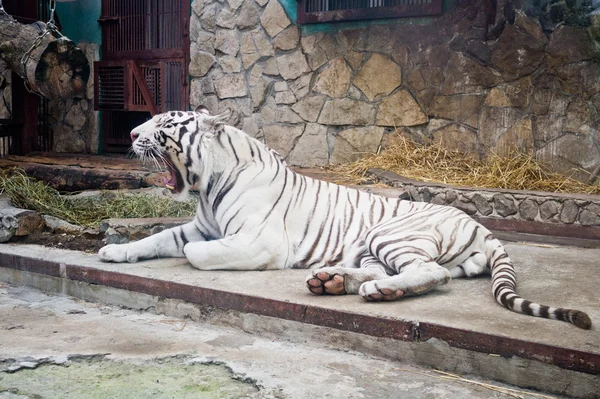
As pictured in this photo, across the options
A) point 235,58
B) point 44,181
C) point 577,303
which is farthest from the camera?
point 235,58

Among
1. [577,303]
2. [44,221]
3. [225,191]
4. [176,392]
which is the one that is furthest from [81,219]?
[577,303]

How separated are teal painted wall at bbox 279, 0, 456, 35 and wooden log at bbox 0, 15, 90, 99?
140 inches

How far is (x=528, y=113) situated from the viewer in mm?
7688

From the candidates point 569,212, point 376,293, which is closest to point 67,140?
point 569,212

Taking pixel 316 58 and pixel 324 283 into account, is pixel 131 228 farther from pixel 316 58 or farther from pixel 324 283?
pixel 316 58

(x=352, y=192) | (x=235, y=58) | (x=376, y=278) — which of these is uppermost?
(x=235, y=58)

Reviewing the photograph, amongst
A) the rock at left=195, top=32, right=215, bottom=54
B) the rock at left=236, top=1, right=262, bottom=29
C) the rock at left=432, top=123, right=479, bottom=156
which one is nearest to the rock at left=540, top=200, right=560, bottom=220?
the rock at left=432, top=123, right=479, bottom=156

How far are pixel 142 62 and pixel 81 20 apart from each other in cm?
170

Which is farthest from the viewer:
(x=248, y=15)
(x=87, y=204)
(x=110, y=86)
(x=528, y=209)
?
(x=110, y=86)

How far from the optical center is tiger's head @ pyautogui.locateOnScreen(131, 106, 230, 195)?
470 cm

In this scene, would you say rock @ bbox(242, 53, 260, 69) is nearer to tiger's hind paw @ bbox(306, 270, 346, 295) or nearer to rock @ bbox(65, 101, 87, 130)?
rock @ bbox(65, 101, 87, 130)

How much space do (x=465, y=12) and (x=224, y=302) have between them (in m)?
5.26

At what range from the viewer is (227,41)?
9.60 metres

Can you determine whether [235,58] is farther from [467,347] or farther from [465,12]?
[467,347]
